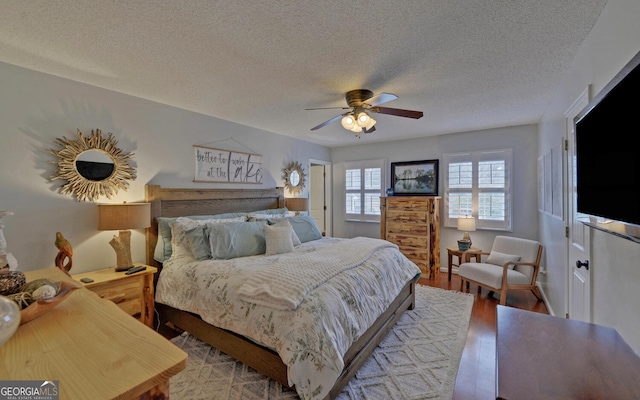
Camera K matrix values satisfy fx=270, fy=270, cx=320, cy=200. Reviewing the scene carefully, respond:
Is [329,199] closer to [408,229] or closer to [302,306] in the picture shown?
[408,229]

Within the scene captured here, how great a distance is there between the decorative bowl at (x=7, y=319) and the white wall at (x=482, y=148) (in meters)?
5.16

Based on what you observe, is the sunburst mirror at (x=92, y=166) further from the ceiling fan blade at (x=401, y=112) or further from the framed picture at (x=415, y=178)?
the framed picture at (x=415, y=178)

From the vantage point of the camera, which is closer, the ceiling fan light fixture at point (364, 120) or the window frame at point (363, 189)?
the ceiling fan light fixture at point (364, 120)

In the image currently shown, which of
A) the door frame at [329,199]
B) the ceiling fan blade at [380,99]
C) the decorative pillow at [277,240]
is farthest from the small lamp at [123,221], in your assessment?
the door frame at [329,199]

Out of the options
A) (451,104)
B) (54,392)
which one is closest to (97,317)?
(54,392)

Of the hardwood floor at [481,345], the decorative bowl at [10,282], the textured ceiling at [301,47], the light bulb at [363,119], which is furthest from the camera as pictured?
the light bulb at [363,119]

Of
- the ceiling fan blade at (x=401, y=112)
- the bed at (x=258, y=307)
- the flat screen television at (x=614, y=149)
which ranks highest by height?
the ceiling fan blade at (x=401, y=112)

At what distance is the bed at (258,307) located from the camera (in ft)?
6.29

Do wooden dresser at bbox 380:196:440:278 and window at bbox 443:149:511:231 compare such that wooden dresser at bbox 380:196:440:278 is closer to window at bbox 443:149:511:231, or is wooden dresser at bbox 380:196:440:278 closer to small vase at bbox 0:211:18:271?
window at bbox 443:149:511:231

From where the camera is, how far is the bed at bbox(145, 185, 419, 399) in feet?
6.29

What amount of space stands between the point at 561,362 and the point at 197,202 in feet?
11.6

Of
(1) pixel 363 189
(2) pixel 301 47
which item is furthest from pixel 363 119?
(1) pixel 363 189

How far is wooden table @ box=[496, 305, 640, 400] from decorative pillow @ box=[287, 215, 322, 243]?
2608 mm

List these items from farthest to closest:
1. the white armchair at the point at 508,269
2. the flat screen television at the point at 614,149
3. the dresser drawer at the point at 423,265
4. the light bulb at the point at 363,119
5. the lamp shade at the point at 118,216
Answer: the dresser drawer at the point at 423,265 → the white armchair at the point at 508,269 → the light bulb at the point at 363,119 → the lamp shade at the point at 118,216 → the flat screen television at the point at 614,149
